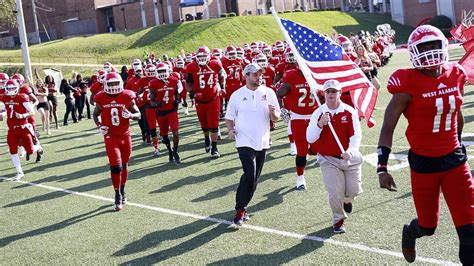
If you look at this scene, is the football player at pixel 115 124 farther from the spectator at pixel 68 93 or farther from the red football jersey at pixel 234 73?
the spectator at pixel 68 93

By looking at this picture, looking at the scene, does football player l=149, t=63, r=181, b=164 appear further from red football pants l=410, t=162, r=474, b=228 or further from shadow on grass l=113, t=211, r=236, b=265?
red football pants l=410, t=162, r=474, b=228

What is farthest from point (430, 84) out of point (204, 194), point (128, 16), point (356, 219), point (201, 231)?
point (128, 16)

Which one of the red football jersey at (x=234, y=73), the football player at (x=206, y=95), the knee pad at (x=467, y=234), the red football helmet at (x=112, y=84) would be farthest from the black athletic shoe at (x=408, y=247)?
the red football jersey at (x=234, y=73)

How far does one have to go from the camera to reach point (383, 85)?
74.0ft

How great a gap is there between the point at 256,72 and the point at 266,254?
237 centimetres

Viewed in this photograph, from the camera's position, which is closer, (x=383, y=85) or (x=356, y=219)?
(x=356, y=219)

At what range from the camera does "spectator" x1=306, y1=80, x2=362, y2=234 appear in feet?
21.7

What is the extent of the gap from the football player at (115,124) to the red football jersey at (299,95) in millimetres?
2492

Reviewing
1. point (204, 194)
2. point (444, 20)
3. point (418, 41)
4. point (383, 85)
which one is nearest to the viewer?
point (418, 41)

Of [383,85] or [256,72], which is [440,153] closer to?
[256,72]

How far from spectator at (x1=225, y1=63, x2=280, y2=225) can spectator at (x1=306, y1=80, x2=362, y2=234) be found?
0.89 m

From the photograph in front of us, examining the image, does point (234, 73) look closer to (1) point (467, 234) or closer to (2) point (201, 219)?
(2) point (201, 219)

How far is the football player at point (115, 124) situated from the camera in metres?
8.98

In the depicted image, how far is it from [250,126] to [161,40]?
5318cm
